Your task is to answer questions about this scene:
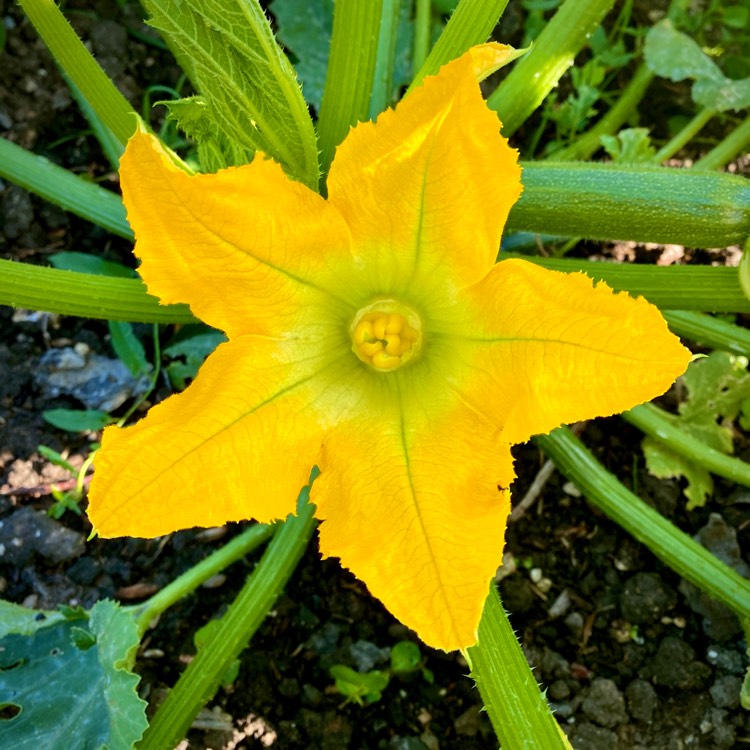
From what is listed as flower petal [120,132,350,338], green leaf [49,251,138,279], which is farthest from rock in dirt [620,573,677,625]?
green leaf [49,251,138,279]

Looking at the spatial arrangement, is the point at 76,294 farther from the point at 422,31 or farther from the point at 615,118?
the point at 615,118

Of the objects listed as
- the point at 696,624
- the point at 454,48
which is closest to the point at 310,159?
the point at 454,48

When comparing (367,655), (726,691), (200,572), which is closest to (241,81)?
(200,572)

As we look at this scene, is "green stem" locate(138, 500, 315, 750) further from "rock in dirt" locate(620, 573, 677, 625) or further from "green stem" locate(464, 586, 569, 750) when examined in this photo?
"rock in dirt" locate(620, 573, 677, 625)

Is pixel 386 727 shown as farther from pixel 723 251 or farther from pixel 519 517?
pixel 723 251

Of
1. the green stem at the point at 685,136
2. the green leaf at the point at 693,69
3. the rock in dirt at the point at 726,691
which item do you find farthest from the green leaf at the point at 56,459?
the green leaf at the point at 693,69

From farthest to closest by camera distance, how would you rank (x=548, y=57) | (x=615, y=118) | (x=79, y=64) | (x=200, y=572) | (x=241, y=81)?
(x=615, y=118)
(x=200, y=572)
(x=548, y=57)
(x=79, y=64)
(x=241, y=81)
